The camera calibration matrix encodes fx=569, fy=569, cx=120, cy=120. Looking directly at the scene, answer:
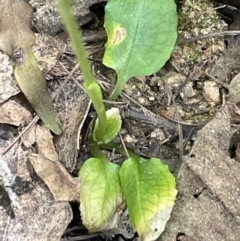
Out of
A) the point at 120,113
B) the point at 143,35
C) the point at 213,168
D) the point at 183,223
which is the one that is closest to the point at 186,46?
the point at 143,35

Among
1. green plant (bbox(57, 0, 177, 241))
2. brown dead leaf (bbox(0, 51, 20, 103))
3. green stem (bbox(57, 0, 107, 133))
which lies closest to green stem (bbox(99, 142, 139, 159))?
green plant (bbox(57, 0, 177, 241))

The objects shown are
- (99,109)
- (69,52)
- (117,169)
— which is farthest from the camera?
(69,52)

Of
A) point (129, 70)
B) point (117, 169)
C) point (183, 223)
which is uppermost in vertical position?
point (129, 70)

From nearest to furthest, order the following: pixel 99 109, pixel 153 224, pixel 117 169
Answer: pixel 99 109 → pixel 153 224 → pixel 117 169

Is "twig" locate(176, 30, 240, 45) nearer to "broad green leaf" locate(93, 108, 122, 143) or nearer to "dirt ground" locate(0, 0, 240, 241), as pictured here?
"dirt ground" locate(0, 0, 240, 241)

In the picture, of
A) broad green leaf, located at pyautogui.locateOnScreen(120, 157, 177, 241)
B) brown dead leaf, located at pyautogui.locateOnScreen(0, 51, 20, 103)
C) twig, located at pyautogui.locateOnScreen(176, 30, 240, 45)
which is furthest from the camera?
twig, located at pyautogui.locateOnScreen(176, 30, 240, 45)

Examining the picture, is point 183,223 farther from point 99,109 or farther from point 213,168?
point 99,109
